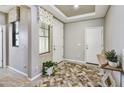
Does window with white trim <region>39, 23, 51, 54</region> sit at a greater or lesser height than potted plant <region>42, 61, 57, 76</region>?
greater

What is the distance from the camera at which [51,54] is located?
416cm

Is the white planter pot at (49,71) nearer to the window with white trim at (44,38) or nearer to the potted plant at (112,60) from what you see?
the window with white trim at (44,38)

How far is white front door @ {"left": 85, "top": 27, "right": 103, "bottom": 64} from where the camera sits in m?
4.79

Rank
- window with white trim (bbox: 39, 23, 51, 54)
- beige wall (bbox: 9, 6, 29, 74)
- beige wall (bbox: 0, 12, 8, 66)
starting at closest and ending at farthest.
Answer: beige wall (bbox: 9, 6, 29, 74), window with white trim (bbox: 39, 23, 51, 54), beige wall (bbox: 0, 12, 8, 66)

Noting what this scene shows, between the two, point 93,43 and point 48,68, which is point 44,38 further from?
point 93,43

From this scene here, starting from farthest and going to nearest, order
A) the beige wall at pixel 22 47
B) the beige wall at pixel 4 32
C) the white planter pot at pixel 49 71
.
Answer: the beige wall at pixel 4 32, the white planter pot at pixel 49 71, the beige wall at pixel 22 47

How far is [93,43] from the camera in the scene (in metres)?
4.92

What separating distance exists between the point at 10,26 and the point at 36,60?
208 cm

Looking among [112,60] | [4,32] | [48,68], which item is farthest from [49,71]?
[4,32]

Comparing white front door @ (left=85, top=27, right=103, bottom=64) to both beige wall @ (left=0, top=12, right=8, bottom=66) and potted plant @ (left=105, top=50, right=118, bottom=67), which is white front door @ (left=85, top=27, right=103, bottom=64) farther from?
beige wall @ (left=0, top=12, right=8, bottom=66)

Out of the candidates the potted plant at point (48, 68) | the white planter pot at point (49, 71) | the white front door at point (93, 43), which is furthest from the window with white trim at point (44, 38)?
the white front door at point (93, 43)

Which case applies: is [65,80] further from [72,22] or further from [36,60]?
[72,22]

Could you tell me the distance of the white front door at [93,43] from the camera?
4.79m

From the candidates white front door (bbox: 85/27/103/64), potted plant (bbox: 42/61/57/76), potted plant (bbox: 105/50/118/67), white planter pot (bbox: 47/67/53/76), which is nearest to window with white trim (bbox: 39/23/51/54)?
potted plant (bbox: 42/61/57/76)
